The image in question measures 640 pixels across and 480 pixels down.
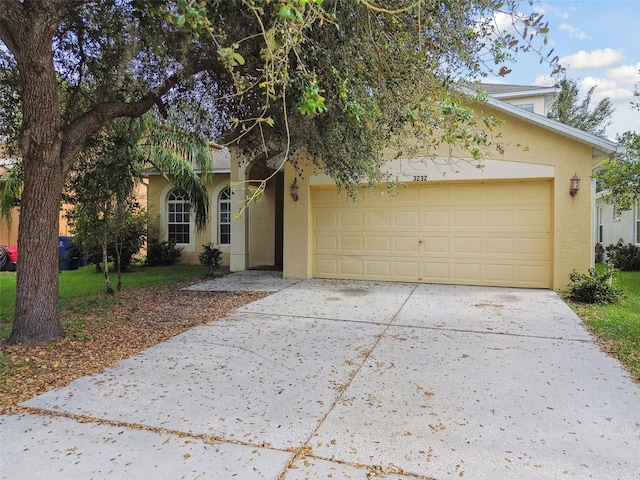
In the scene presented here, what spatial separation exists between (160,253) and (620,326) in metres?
13.1

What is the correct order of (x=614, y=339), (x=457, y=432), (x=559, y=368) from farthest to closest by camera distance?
(x=614, y=339)
(x=559, y=368)
(x=457, y=432)

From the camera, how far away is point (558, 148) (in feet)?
29.4

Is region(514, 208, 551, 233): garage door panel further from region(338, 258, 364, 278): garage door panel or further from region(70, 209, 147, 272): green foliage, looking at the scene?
region(70, 209, 147, 272): green foliage

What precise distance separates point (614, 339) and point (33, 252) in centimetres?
748

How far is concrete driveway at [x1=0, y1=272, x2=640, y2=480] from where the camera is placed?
2.75m

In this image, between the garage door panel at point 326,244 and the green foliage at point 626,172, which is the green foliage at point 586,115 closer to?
the green foliage at point 626,172

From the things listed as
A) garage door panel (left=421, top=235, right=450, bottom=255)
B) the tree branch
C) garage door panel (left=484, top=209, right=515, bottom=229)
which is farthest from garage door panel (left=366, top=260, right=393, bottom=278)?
the tree branch

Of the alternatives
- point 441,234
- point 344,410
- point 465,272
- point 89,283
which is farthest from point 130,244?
point 344,410

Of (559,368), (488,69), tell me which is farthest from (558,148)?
(559,368)

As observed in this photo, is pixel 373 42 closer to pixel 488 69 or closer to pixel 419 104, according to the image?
pixel 419 104

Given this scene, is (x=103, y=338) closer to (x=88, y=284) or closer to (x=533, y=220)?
(x=88, y=284)

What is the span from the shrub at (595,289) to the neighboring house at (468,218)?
628 millimetres

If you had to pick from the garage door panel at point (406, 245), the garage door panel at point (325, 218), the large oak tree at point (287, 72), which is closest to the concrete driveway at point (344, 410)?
the large oak tree at point (287, 72)

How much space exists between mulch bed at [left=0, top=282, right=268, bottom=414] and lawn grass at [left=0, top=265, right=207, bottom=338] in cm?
63
